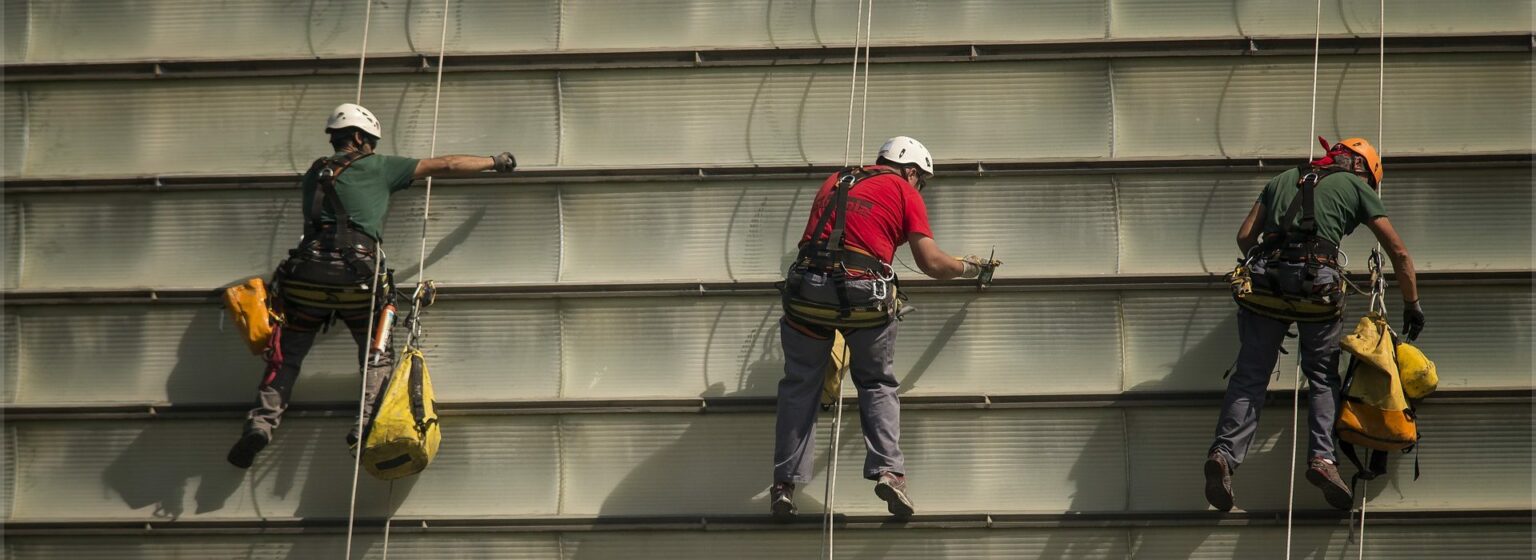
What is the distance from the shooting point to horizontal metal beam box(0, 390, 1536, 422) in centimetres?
791

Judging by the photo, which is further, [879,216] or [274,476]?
[274,476]

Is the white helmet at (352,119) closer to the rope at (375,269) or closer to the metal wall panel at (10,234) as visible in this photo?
the rope at (375,269)

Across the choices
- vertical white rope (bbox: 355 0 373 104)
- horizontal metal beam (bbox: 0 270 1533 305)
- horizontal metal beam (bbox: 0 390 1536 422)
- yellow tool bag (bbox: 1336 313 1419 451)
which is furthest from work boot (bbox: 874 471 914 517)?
vertical white rope (bbox: 355 0 373 104)

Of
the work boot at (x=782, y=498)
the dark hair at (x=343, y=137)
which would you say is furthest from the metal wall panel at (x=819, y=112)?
the work boot at (x=782, y=498)

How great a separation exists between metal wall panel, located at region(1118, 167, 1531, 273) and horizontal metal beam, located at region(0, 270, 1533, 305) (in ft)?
0.27

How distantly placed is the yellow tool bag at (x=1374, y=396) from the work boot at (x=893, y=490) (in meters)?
2.03

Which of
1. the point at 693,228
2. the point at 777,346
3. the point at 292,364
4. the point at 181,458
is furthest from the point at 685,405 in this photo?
the point at 181,458

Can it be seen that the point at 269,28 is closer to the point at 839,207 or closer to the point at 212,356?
the point at 212,356

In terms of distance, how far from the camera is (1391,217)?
812cm

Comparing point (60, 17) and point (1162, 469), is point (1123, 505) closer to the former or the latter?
point (1162, 469)

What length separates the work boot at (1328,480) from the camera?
24.3 ft

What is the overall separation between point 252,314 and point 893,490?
320 cm

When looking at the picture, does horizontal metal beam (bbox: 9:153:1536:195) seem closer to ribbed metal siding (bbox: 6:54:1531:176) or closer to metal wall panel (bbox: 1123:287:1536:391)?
ribbed metal siding (bbox: 6:54:1531:176)

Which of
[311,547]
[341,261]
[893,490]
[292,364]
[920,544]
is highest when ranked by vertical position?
[341,261]
